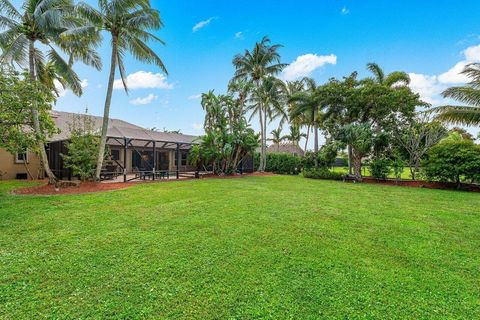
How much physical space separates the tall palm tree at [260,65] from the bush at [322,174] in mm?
5163

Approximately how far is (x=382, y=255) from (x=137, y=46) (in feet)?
45.5

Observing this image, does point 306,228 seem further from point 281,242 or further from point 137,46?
point 137,46

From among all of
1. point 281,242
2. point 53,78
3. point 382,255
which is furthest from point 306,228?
point 53,78

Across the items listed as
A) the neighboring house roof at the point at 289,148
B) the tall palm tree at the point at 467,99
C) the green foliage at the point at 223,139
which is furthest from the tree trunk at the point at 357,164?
the neighboring house roof at the point at 289,148

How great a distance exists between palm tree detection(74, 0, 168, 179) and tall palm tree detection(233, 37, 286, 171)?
10.8 metres

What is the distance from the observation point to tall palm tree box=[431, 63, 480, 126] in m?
11.9

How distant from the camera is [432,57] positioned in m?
12.9

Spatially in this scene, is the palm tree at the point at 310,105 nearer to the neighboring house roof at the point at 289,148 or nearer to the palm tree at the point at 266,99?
the palm tree at the point at 266,99

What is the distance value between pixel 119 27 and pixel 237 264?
41.8 ft

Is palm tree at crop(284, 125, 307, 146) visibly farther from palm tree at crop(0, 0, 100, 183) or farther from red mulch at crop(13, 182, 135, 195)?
palm tree at crop(0, 0, 100, 183)

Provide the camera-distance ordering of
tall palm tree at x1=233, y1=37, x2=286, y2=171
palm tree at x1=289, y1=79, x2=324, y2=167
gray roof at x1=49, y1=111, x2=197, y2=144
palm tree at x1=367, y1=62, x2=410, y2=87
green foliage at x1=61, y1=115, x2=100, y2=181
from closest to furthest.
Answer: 1. green foliage at x1=61, y1=115, x2=100, y2=181
2. gray roof at x1=49, y1=111, x2=197, y2=144
3. palm tree at x1=367, y1=62, x2=410, y2=87
4. palm tree at x1=289, y1=79, x2=324, y2=167
5. tall palm tree at x1=233, y1=37, x2=286, y2=171

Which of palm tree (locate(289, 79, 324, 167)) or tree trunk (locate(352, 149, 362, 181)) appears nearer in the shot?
tree trunk (locate(352, 149, 362, 181))

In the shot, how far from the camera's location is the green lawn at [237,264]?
256 centimetres

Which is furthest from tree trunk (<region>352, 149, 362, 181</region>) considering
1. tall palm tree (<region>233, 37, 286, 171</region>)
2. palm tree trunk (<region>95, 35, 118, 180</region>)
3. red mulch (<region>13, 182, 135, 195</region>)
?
palm tree trunk (<region>95, 35, 118, 180</region>)
